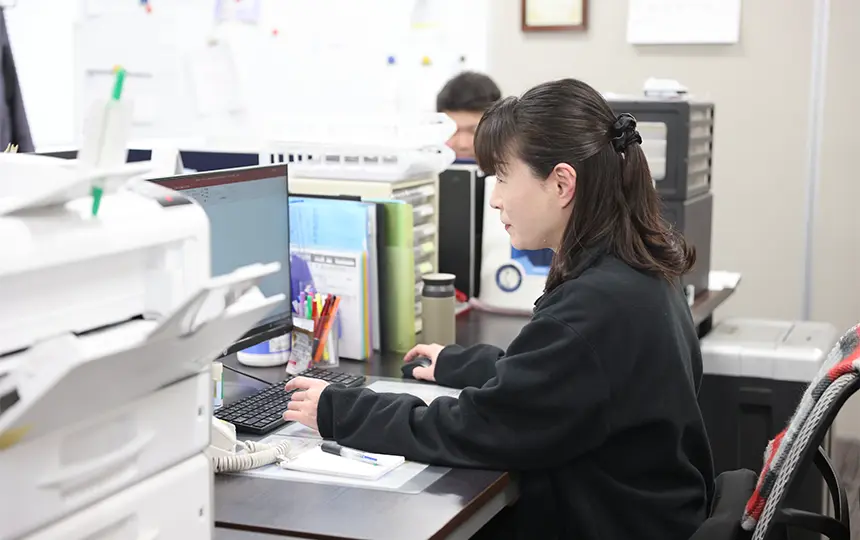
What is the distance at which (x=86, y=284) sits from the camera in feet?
3.02

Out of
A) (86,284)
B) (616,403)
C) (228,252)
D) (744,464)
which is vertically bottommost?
(744,464)

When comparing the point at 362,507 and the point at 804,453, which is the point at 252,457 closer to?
the point at 362,507

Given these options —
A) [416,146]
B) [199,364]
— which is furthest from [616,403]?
[416,146]

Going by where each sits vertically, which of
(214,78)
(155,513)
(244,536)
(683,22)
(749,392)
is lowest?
(749,392)

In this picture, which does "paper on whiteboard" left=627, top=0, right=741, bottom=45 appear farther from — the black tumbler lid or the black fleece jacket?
the black fleece jacket

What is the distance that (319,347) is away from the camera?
6.72 feet

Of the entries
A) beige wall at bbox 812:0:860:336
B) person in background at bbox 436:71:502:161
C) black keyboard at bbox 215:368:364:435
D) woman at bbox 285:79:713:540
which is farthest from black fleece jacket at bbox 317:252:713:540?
beige wall at bbox 812:0:860:336

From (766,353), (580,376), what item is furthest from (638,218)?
(766,353)

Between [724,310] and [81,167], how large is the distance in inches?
130

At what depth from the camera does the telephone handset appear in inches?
57.3

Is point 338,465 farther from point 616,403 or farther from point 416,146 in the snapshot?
point 416,146

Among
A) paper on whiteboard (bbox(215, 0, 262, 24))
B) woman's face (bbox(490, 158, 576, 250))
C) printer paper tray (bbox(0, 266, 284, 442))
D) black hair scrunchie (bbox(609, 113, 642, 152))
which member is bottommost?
printer paper tray (bbox(0, 266, 284, 442))

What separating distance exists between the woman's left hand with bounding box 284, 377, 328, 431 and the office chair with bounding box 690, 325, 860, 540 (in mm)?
583

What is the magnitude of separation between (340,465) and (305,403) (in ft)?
0.52
